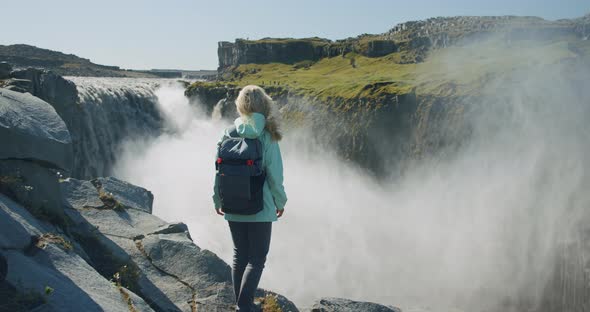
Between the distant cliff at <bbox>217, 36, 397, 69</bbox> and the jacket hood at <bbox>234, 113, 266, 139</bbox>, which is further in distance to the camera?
the distant cliff at <bbox>217, 36, 397, 69</bbox>

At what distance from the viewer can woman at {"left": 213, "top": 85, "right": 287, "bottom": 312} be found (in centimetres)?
624

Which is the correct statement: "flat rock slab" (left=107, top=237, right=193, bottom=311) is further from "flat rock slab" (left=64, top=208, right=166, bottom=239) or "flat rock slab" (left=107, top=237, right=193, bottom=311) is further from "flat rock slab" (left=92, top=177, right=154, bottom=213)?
"flat rock slab" (left=92, top=177, right=154, bottom=213)

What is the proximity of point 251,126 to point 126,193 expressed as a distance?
6.67 meters

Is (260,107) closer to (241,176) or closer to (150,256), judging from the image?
(241,176)

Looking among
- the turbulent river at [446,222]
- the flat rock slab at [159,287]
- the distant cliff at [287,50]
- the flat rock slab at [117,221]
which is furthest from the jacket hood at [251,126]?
the distant cliff at [287,50]

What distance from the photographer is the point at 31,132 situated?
8.39m

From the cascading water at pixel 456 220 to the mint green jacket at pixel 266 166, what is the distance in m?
18.2

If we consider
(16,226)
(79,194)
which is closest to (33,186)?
(16,226)

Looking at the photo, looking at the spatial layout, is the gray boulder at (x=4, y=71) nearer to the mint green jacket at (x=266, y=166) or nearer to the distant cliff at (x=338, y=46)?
the mint green jacket at (x=266, y=166)

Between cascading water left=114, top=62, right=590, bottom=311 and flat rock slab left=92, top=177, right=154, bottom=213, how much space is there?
13.2 meters

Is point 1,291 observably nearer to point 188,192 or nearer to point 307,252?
point 307,252

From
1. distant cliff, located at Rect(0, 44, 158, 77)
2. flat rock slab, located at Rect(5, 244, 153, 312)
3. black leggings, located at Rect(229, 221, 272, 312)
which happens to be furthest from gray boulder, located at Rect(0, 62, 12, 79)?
distant cliff, located at Rect(0, 44, 158, 77)

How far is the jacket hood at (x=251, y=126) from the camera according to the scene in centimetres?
616

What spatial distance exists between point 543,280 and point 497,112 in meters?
11.2
